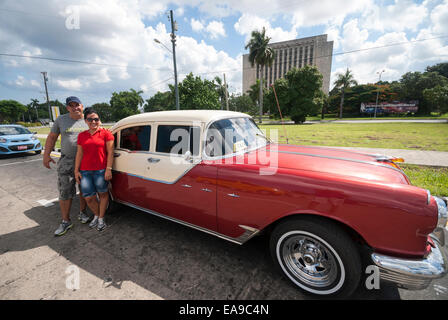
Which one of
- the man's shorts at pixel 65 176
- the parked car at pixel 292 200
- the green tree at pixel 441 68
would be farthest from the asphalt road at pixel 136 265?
the green tree at pixel 441 68

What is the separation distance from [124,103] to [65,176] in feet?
204

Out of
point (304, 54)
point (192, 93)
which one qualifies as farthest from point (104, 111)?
point (304, 54)

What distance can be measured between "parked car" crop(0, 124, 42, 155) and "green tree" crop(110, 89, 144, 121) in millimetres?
50615

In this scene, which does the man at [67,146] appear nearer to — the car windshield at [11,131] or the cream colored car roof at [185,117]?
the cream colored car roof at [185,117]

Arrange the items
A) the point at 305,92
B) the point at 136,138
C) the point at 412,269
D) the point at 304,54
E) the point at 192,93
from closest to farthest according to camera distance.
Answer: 1. the point at 412,269
2. the point at 136,138
3. the point at 192,93
4. the point at 305,92
5. the point at 304,54

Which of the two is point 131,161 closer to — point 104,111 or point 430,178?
point 430,178

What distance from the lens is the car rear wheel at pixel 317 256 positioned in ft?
5.94

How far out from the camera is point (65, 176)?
3277 millimetres

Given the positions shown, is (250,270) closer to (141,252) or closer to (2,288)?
(141,252)

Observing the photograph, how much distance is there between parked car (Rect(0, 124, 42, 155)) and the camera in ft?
28.8

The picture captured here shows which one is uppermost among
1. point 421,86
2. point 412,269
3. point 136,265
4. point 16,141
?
point 421,86

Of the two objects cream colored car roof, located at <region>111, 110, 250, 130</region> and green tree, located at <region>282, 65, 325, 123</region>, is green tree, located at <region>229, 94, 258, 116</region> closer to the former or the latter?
green tree, located at <region>282, 65, 325, 123</region>

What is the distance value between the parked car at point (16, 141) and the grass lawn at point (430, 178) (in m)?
13.9

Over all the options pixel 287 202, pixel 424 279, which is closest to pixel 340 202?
pixel 287 202
